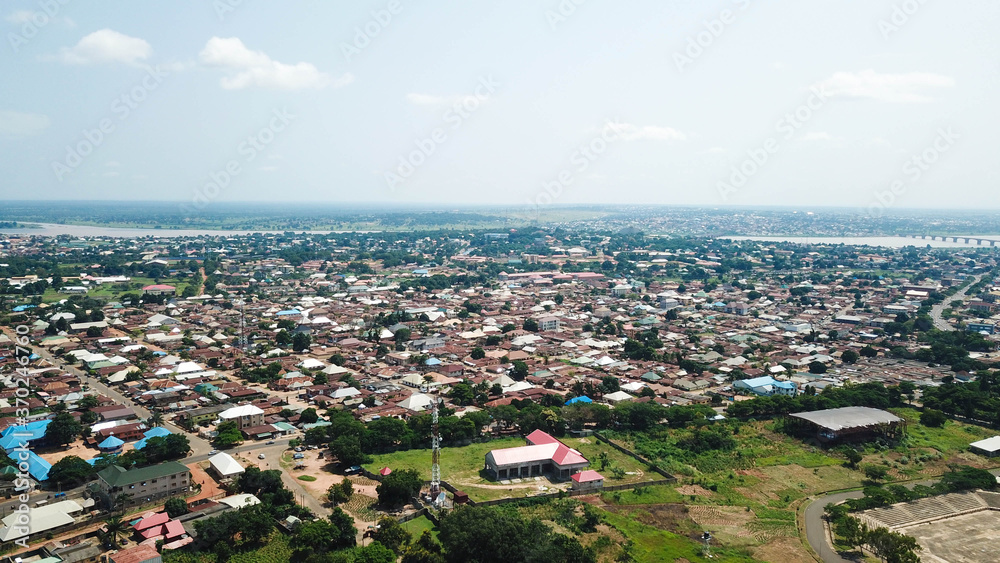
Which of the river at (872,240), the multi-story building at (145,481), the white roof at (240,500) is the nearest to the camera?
the white roof at (240,500)

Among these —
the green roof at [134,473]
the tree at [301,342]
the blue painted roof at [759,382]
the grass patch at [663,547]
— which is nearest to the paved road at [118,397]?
the green roof at [134,473]

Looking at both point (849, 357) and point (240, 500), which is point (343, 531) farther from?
point (849, 357)

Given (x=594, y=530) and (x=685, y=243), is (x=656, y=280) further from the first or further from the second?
(x=594, y=530)

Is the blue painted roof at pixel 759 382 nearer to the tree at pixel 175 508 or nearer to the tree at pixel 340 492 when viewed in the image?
the tree at pixel 340 492

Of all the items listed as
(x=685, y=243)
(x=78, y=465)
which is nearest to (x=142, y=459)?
(x=78, y=465)

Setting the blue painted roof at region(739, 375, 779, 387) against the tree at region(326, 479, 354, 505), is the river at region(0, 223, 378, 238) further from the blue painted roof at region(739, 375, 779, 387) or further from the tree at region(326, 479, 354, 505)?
the tree at region(326, 479, 354, 505)

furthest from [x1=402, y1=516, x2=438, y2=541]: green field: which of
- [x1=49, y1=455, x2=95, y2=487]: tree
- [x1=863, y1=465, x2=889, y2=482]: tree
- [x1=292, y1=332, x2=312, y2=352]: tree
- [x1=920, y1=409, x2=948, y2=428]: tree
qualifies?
[x1=292, y1=332, x2=312, y2=352]: tree
